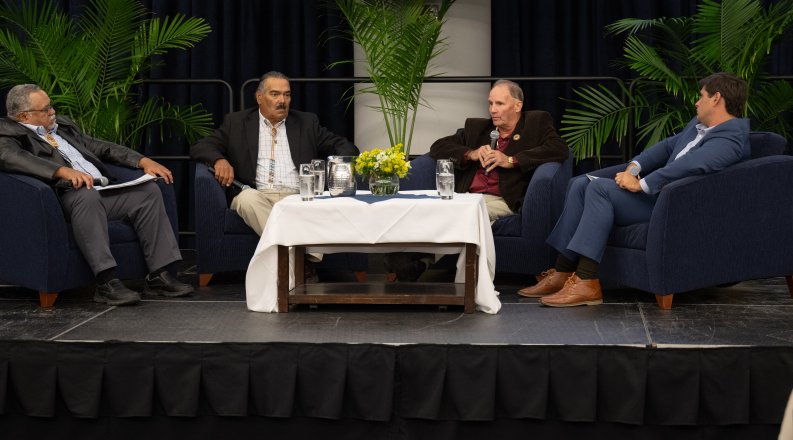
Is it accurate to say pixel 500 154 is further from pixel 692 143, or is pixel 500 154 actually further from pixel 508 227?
pixel 692 143

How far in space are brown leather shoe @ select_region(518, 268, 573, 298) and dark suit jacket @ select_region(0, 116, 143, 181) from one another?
1.97m

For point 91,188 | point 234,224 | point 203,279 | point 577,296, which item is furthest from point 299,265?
point 577,296

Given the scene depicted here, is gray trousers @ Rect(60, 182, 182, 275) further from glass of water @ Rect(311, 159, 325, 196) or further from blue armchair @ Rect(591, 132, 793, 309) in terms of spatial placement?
blue armchair @ Rect(591, 132, 793, 309)

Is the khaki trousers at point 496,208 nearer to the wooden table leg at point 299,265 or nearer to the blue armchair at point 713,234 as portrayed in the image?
the blue armchair at point 713,234

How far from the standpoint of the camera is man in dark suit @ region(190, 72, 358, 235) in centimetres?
543

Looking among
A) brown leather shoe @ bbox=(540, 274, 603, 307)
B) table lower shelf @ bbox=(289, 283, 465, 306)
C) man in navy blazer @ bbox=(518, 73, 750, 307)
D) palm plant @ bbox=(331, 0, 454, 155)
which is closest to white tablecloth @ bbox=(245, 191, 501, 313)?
table lower shelf @ bbox=(289, 283, 465, 306)

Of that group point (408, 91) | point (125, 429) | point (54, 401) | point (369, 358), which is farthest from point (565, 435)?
point (408, 91)

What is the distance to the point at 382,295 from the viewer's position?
4.31 meters

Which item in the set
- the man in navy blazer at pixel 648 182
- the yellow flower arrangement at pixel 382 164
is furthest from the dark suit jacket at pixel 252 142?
the man in navy blazer at pixel 648 182

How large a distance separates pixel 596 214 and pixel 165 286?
1958mm

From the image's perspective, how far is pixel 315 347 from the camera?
359cm

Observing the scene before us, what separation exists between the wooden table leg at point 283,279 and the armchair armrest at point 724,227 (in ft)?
4.87

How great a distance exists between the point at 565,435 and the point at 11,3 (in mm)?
4176

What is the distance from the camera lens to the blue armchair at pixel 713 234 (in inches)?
170
